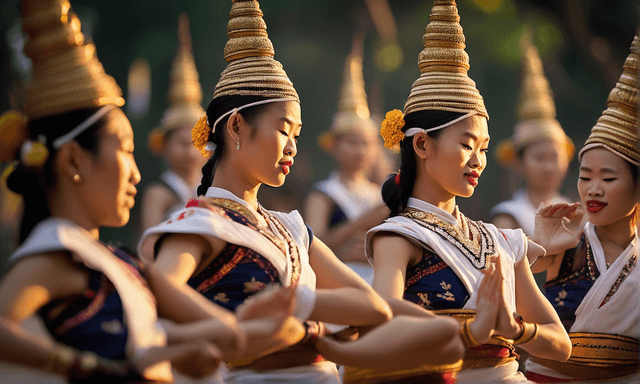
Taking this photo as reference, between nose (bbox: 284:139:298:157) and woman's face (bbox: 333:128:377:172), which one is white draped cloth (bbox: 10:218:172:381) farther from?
woman's face (bbox: 333:128:377:172)

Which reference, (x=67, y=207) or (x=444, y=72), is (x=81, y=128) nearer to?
(x=67, y=207)

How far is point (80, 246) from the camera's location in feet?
7.58

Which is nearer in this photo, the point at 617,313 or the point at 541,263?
the point at 617,313

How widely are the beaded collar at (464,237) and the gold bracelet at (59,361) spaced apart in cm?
175

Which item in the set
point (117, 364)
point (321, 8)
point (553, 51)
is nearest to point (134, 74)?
point (321, 8)

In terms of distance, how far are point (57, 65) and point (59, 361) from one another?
3.30ft

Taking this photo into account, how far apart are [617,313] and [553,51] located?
871 cm

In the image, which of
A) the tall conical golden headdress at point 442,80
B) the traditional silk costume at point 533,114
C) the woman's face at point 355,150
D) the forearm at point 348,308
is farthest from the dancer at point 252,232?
the woman's face at point 355,150

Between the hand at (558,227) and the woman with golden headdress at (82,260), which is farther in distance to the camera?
the hand at (558,227)

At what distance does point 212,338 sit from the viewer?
7.61 feet

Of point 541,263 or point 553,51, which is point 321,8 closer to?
point 553,51

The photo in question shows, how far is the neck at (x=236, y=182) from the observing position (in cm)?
317

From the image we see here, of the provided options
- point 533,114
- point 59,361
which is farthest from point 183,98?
point 59,361

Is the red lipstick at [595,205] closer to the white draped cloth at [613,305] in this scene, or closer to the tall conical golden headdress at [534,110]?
the white draped cloth at [613,305]
